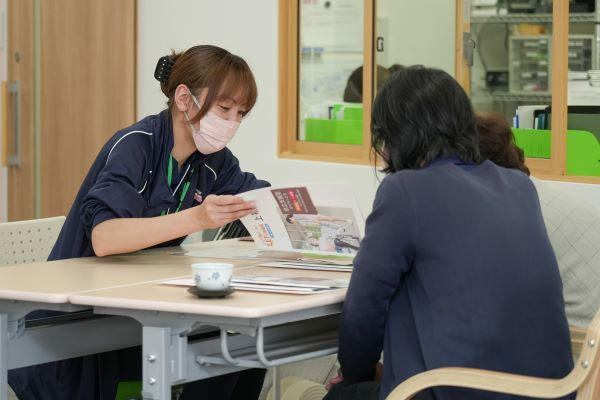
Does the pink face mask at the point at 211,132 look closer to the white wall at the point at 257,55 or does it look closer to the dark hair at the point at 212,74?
the dark hair at the point at 212,74

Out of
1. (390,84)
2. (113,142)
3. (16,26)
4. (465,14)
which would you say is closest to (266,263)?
(113,142)

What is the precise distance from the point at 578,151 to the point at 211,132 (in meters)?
1.58

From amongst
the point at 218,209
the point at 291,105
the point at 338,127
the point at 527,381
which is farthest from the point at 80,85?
the point at 527,381

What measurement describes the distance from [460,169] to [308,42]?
2955 millimetres

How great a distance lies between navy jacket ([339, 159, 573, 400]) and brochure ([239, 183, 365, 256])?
2.09 ft

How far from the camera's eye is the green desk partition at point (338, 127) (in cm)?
471

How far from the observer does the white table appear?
209 cm

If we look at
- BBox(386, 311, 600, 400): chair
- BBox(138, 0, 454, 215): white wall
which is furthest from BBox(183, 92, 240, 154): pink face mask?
BBox(138, 0, 454, 215): white wall

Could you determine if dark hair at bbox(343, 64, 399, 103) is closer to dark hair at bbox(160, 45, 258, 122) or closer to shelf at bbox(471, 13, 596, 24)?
shelf at bbox(471, 13, 596, 24)

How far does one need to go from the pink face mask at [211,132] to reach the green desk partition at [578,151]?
1.50 meters

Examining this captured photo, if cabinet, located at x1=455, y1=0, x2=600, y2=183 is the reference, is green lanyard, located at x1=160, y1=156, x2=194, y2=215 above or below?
below

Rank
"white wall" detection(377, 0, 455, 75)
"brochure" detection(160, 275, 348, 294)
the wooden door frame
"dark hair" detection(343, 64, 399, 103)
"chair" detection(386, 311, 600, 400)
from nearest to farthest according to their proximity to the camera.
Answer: "chair" detection(386, 311, 600, 400)
"brochure" detection(160, 275, 348, 294)
"white wall" detection(377, 0, 455, 75)
"dark hair" detection(343, 64, 399, 103)
the wooden door frame

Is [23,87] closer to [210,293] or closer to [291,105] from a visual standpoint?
[291,105]

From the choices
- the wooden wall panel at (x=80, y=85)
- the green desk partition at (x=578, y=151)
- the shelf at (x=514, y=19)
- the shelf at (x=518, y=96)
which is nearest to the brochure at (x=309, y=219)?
the green desk partition at (x=578, y=151)
